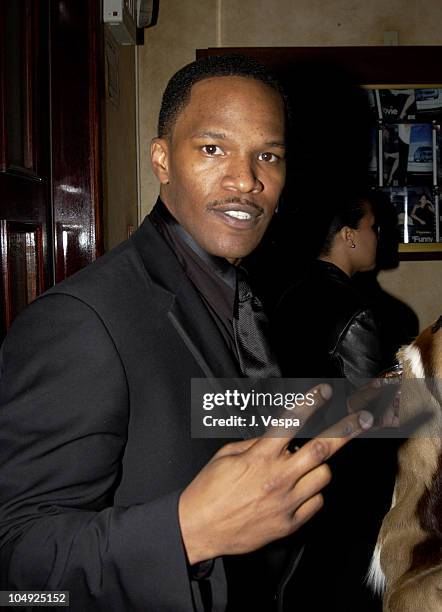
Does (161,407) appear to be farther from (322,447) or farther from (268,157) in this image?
(268,157)

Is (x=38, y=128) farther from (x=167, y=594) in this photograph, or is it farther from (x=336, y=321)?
(x=167, y=594)

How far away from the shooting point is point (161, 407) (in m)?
0.68

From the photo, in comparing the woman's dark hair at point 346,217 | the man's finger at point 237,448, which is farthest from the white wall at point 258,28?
the man's finger at point 237,448

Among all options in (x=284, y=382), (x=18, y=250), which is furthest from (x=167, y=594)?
(x=18, y=250)

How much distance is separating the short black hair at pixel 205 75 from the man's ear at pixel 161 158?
13 mm

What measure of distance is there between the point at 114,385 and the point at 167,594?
20 cm

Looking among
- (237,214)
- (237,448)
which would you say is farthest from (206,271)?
(237,448)

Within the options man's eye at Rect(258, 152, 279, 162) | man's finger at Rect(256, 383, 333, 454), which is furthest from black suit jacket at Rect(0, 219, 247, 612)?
man's eye at Rect(258, 152, 279, 162)

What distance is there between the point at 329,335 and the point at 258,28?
134 centimetres

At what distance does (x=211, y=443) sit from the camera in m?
0.72

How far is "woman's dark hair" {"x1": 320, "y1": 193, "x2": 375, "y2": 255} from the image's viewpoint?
194cm

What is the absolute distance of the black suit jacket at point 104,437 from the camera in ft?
1.82

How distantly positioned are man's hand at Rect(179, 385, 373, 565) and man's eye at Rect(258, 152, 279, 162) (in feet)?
1.28

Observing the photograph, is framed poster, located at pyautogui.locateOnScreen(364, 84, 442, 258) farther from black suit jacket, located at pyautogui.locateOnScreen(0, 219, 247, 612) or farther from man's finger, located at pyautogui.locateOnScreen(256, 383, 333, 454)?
man's finger, located at pyautogui.locateOnScreen(256, 383, 333, 454)
